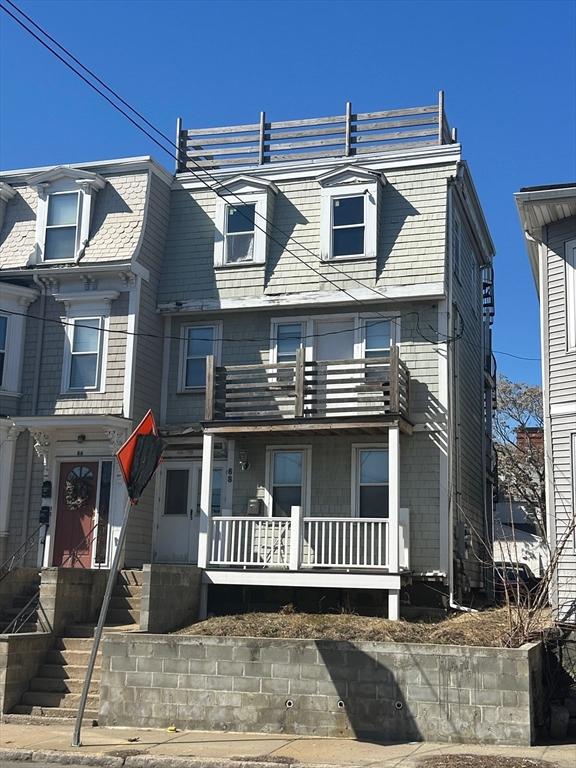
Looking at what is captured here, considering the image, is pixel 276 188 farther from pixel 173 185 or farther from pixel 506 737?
pixel 506 737

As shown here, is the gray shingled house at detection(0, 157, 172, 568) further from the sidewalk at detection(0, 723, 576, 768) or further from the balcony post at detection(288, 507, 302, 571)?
the sidewalk at detection(0, 723, 576, 768)

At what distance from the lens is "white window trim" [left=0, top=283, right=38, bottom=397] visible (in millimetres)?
20109

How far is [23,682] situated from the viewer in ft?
48.9

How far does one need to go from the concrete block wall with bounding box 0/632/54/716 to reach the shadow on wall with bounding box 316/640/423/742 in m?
5.18

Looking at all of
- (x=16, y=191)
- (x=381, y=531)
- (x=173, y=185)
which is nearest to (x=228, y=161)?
(x=173, y=185)

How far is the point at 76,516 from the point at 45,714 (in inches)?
225

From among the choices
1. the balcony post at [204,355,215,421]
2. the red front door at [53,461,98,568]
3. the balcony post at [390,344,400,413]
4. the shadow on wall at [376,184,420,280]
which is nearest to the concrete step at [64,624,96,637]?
the red front door at [53,461,98,568]

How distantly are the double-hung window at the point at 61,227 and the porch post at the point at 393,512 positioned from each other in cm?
862

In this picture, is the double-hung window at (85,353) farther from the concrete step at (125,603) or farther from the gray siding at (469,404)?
the gray siding at (469,404)

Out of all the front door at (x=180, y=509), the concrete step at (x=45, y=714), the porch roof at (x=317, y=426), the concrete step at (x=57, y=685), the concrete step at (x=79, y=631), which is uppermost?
the porch roof at (x=317, y=426)

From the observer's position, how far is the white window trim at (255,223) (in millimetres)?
20219

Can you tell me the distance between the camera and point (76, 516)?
768 inches

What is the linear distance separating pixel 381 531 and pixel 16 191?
39.4 ft

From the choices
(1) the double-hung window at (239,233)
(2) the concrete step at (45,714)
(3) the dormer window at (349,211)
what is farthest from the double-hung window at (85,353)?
(2) the concrete step at (45,714)
